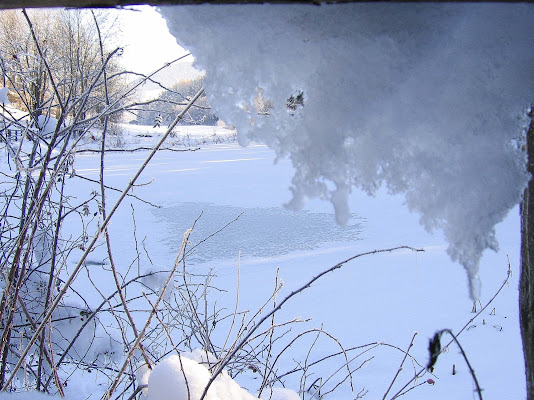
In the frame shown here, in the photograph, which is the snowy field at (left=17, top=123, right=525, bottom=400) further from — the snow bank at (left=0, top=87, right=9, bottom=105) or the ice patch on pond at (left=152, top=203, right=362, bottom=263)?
the snow bank at (left=0, top=87, right=9, bottom=105)

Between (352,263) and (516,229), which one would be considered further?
(516,229)

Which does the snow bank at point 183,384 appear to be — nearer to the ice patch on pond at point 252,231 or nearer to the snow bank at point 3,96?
the snow bank at point 3,96

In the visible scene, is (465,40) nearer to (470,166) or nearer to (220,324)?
(470,166)

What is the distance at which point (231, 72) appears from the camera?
54cm

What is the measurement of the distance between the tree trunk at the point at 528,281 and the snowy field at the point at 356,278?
2.75 ft

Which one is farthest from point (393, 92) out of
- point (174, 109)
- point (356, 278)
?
point (356, 278)

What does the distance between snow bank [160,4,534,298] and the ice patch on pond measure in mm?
3988

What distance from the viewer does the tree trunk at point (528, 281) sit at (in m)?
0.64

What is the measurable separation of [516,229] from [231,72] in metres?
5.76

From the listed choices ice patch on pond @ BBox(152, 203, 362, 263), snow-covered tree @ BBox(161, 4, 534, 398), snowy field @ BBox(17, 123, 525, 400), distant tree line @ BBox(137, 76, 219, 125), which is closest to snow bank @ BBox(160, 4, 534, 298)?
snow-covered tree @ BBox(161, 4, 534, 398)

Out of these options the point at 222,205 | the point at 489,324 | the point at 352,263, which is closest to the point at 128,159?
the point at 222,205

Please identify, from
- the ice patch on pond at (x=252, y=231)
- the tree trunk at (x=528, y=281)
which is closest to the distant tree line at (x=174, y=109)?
the tree trunk at (x=528, y=281)

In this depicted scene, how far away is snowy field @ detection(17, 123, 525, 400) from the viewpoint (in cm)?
268

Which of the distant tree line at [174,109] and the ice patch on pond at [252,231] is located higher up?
the distant tree line at [174,109]
